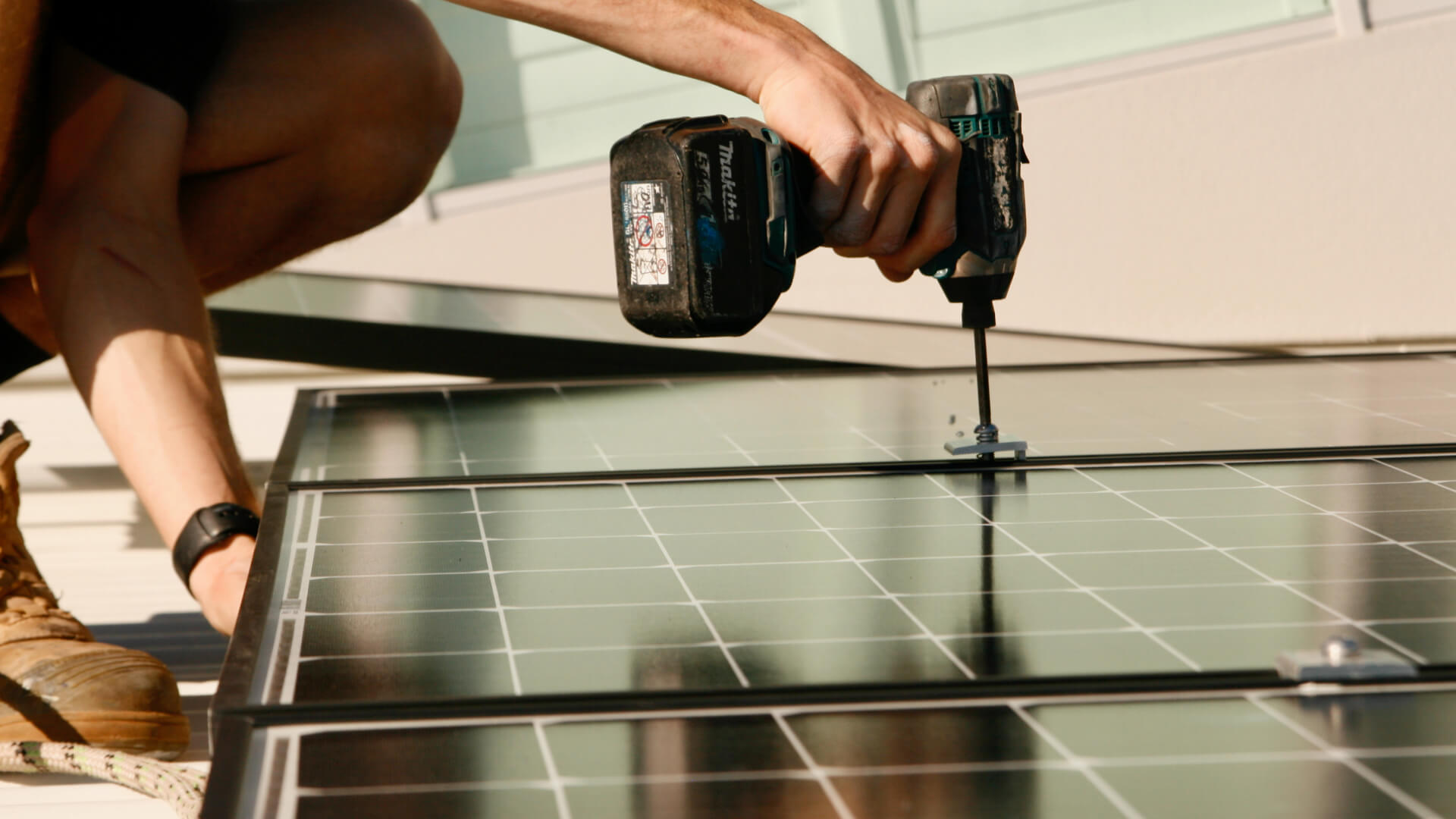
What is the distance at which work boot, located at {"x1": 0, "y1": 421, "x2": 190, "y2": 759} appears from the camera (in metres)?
1.24

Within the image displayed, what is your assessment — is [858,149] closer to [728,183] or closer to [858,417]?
[728,183]

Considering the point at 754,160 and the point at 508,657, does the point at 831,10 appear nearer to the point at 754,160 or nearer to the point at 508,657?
the point at 754,160

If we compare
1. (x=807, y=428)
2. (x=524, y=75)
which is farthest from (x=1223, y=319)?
(x=807, y=428)

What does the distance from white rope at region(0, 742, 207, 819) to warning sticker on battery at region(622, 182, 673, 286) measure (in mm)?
529

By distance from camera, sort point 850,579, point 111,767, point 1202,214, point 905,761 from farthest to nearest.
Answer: point 1202,214 < point 111,767 < point 850,579 < point 905,761

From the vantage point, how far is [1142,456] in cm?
142

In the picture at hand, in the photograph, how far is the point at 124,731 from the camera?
1.24 metres

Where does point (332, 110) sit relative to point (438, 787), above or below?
above

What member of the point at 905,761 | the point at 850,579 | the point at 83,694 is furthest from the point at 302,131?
the point at 905,761

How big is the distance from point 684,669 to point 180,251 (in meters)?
0.91

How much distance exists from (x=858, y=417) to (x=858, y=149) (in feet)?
2.33

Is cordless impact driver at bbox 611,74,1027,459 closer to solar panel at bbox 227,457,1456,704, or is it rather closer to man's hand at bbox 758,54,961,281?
man's hand at bbox 758,54,961,281

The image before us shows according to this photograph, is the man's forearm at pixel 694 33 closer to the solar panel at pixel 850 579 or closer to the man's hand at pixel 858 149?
the man's hand at pixel 858 149

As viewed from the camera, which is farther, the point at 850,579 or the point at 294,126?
the point at 294,126
